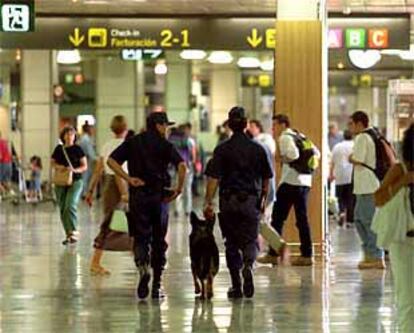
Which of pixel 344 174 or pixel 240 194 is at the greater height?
pixel 240 194

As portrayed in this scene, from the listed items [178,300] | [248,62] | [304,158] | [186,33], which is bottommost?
[178,300]

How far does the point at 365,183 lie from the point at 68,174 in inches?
196

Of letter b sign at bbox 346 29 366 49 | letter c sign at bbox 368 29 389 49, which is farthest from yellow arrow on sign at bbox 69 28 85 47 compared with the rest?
letter c sign at bbox 368 29 389 49

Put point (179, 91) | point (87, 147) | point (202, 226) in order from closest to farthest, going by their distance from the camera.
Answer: point (202, 226), point (87, 147), point (179, 91)

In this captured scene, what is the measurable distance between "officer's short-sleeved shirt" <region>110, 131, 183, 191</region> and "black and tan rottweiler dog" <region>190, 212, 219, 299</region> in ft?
1.76

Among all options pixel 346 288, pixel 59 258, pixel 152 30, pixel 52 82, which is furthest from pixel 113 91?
pixel 346 288

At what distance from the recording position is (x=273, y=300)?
1137 centimetres

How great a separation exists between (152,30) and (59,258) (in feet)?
19.5

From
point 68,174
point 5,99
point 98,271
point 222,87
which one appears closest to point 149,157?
point 98,271

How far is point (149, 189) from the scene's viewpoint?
440 inches

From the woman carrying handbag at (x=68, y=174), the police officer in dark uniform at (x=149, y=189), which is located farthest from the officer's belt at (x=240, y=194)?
the woman carrying handbag at (x=68, y=174)

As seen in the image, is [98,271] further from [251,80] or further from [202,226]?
[251,80]

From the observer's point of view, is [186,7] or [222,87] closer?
[186,7]

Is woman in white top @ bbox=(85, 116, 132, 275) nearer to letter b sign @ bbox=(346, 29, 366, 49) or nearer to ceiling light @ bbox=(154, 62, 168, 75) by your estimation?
letter b sign @ bbox=(346, 29, 366, 49)
